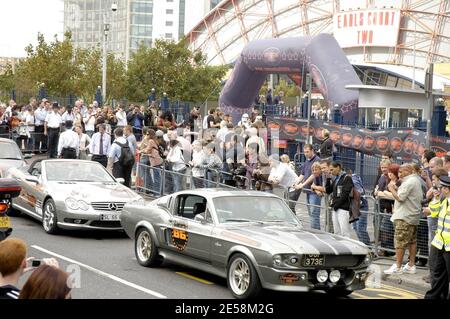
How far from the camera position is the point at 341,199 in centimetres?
1417

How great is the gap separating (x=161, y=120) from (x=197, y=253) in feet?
44.7

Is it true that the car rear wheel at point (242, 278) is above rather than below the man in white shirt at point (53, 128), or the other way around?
below

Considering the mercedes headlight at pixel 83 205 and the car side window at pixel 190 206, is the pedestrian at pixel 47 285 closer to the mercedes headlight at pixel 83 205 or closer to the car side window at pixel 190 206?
the car side window at pixel 190 206

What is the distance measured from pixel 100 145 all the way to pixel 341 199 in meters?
9.30

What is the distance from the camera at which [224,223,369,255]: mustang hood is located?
10.4 m

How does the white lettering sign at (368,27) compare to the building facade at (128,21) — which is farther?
the building facade at (128,21)

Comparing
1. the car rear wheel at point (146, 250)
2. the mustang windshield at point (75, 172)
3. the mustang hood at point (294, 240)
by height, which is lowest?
the car rear wheel at point (146, 250)

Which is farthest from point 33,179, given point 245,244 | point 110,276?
point 245,244

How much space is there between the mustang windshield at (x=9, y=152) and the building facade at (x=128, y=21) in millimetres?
131373

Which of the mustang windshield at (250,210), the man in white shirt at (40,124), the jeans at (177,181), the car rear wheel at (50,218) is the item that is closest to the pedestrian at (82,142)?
the man in white shirt at (40,124)

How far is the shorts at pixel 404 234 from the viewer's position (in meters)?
12.9

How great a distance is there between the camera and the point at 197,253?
1166cm

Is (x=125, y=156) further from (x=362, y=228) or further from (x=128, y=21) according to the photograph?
(x=128, y=21)
